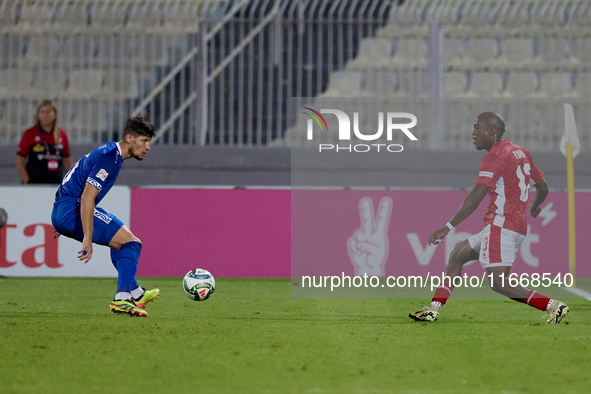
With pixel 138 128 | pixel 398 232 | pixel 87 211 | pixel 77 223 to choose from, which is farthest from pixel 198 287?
pixel 398 232

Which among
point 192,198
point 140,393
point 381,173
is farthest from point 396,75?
point 140,393

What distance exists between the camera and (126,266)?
5.77 m

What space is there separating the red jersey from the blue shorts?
270 centimetres

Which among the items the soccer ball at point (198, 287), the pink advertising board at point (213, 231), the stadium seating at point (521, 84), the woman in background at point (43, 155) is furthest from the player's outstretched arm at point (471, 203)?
the stadium seating at point (521, 84)

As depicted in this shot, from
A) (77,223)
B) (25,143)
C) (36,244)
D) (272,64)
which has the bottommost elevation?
(36,244)

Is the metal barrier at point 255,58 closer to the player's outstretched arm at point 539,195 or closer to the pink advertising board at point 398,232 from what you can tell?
the pink advertising board at point 398,232

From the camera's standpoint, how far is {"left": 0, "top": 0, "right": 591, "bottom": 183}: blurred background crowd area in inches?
395

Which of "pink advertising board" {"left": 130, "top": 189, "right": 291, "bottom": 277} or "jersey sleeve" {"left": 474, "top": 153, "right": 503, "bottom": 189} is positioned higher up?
"jersey sleeve" {"left": 474, "top": 153, "right": 503, "bottom": 189}

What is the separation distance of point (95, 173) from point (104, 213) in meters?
0.47

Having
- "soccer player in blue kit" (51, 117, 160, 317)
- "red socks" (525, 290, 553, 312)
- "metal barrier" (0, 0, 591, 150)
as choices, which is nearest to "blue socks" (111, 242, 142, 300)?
"soccer player in blue kit" (51, 117, 160, 317)

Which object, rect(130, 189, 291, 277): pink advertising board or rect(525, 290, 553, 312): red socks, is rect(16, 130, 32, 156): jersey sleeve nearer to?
rect(130, 189, 291, 277): pink advertising board

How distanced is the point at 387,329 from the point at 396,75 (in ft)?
18.5

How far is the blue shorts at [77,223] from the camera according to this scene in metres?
5.71

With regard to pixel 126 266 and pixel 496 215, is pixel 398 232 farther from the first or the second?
pixel 126 266
